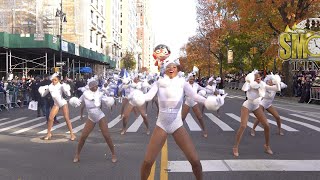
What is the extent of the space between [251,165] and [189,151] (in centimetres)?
241

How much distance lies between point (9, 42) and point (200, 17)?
33.3 m

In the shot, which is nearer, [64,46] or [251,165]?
[251,165]

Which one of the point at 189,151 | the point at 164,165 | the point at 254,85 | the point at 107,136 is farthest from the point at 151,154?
the point at 254,85

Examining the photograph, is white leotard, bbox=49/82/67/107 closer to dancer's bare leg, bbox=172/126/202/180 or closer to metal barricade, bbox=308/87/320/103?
dancer's bare leg, bbox=172/126/202/180

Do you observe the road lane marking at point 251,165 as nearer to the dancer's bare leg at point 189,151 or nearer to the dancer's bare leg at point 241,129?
the dancer's bare leg at point 241,129

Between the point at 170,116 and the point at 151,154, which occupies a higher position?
the point at 170,116

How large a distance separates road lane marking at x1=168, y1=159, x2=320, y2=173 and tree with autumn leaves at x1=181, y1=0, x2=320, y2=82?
6.51ft

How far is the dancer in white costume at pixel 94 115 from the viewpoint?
7.84m

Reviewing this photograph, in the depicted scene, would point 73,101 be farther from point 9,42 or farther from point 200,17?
point 200,17

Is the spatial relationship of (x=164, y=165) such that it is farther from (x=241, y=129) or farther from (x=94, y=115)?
(x=241, y=129)

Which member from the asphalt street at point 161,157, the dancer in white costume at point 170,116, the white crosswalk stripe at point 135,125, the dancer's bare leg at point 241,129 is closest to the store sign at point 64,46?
the white crosswalk stripe at point 135,125

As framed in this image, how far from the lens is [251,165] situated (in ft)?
24.1

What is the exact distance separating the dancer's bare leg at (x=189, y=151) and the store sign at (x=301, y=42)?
2520 centimetres

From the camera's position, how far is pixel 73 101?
851cm
